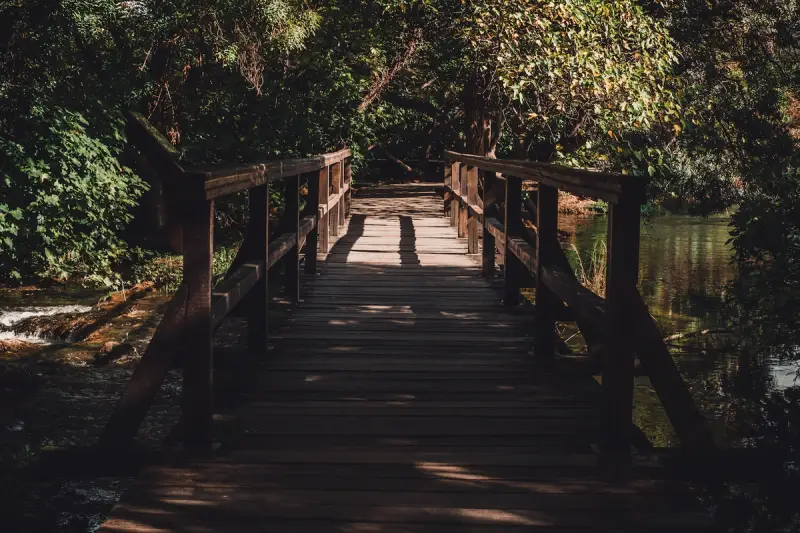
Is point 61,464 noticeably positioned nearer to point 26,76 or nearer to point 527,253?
point 527,253

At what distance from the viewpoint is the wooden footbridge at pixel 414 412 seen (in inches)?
122

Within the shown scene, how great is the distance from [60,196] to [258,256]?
7.65 meters

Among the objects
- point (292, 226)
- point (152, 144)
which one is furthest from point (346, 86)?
point (292, 226)

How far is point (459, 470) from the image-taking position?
3469mm

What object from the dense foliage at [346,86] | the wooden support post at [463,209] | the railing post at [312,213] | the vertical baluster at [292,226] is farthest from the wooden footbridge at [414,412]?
the wooden support post at [463,209]

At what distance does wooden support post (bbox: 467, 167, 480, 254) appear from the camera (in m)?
10.2

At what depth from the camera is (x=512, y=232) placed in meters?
6.69

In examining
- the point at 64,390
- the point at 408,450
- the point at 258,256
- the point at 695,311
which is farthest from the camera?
the point at 695,311

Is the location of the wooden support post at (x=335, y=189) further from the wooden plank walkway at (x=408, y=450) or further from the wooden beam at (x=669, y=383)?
the wooden beam at (x=669, y=383)

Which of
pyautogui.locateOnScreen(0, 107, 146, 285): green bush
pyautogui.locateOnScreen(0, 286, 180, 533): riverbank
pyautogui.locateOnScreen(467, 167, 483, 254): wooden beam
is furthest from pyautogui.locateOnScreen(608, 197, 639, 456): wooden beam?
pyautogui.locateOnScreen(0, 107, 146, 285): green bush

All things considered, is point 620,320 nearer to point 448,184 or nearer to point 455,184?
point 455,184

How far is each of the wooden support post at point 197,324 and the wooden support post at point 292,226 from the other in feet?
9.67

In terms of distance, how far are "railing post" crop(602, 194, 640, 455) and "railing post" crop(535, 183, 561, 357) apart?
1.50 m

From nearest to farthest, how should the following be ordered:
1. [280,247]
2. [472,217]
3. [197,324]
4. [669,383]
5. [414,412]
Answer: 1. [669,383]
2. [197,324]
3. [414,412]
4. [280,247]
5. [472,217]
